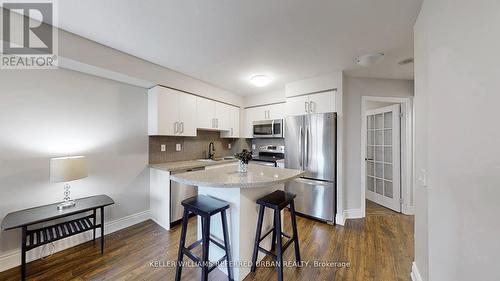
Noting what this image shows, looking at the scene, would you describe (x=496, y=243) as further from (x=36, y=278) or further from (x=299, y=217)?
(x=36, y=278)

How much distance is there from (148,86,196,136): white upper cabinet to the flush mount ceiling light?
8.99 ft

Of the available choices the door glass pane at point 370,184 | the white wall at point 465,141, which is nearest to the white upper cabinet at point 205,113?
the white wall at point 465,141

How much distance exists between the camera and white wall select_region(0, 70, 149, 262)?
1.82 metres

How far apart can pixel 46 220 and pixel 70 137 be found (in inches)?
38.4

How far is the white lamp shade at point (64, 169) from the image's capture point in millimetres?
1879

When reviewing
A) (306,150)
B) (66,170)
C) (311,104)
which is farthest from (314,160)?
(66,170)

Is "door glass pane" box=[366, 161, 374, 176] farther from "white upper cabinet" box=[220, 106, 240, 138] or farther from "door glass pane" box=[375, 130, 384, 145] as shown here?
"white upper cabinet" box=[220, 106, 240, 138]

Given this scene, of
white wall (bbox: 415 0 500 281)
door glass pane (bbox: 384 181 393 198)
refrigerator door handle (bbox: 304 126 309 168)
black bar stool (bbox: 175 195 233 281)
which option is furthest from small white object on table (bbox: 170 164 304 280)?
door glass pane (bbox: 384 181 393 198)

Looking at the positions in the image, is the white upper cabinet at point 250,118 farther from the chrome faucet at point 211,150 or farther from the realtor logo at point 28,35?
the realtor logo at point 28,35

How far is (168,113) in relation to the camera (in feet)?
9.53

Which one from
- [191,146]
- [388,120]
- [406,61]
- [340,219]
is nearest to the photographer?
[406,61]

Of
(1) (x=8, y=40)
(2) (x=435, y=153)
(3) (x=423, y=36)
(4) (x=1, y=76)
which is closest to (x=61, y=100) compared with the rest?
(4) (x=1, y=76)

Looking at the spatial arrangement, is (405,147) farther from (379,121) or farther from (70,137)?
(70,137)

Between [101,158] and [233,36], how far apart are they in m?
2.38
